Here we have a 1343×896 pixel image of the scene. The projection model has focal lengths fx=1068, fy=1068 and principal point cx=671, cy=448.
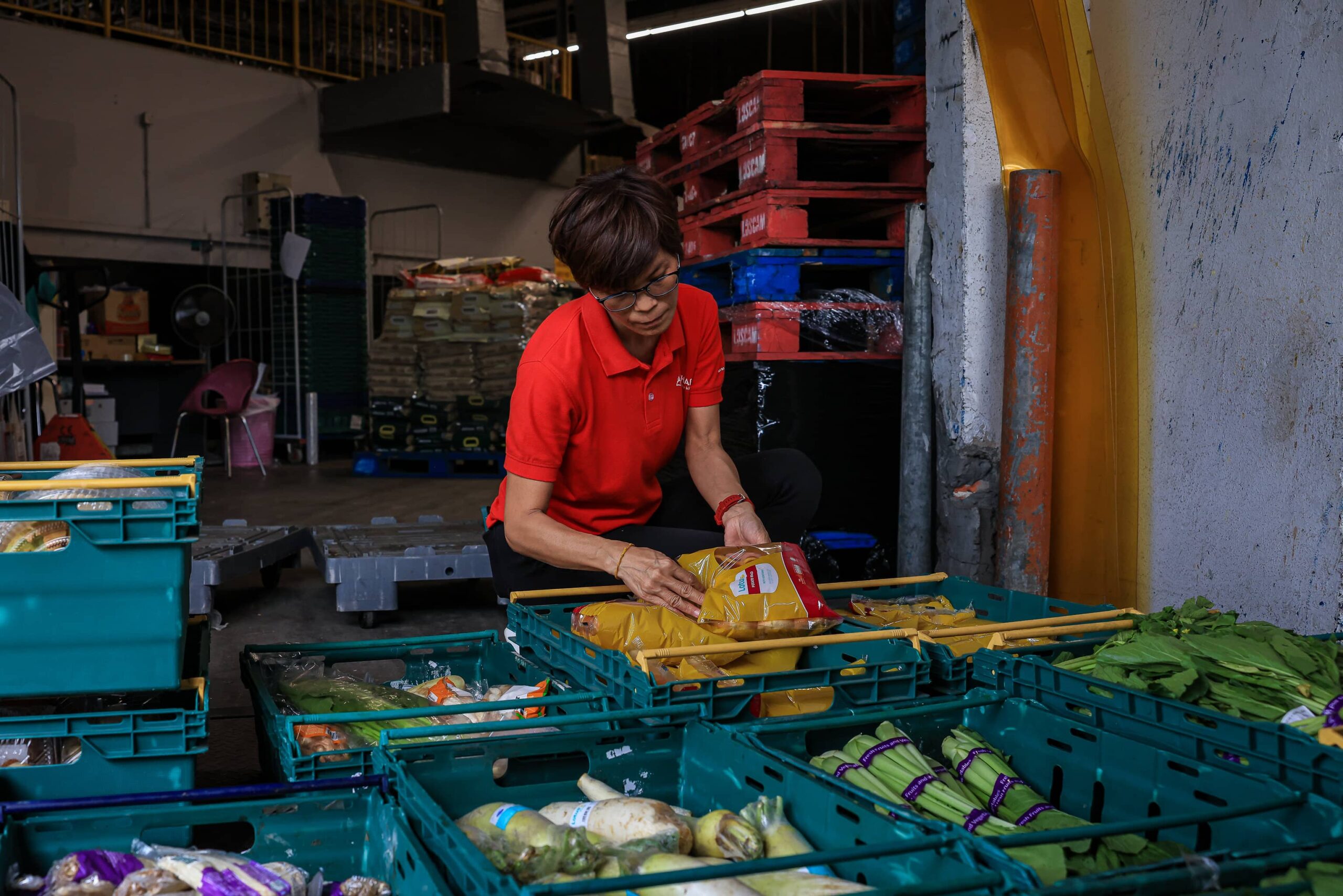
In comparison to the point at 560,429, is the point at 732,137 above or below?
above

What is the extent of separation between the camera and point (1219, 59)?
3.09m

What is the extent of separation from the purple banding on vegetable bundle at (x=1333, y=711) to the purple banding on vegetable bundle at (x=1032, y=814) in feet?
1.32

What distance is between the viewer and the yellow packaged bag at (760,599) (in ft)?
6.90

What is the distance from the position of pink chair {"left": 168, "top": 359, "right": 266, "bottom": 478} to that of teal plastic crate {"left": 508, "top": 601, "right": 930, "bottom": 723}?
8229 mm

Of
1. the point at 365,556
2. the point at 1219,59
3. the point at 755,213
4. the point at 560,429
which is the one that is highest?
the point at 1219,59

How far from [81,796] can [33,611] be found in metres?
0.28

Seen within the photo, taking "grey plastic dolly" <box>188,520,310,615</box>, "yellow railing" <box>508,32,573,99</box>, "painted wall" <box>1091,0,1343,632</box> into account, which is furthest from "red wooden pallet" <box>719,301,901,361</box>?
"yellow railing" <box>508,32,573,99</box>

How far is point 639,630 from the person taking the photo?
2160 millimetres

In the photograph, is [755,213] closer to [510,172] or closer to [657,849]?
[657,849]

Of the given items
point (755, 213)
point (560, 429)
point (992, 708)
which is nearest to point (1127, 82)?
point (755, 213)

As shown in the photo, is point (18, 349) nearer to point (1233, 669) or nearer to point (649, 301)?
point (649, 301)

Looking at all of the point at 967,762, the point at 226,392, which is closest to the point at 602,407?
the point at 967,762

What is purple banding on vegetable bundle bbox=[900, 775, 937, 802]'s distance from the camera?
1625 millimetres

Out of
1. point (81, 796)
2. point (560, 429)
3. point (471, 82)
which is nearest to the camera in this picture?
point (81, 796)
